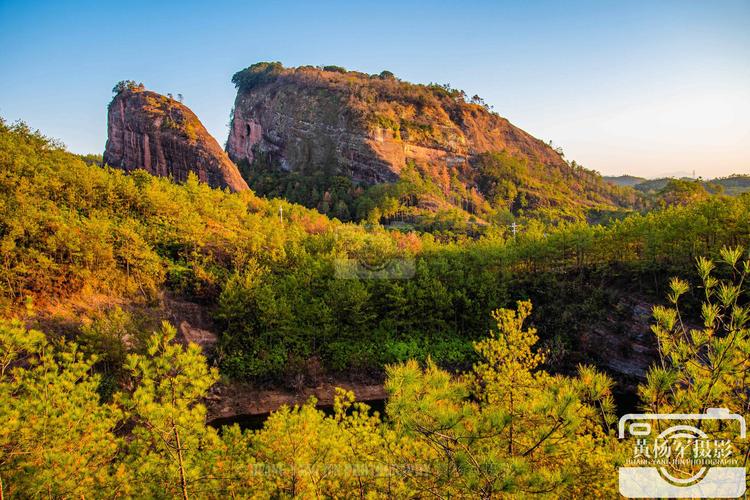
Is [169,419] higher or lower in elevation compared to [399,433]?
higher

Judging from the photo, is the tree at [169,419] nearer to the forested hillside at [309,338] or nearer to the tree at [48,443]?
the forested hillside at [309,338]

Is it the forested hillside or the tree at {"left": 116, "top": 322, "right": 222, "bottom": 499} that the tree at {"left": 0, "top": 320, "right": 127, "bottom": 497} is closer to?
the forested hillside

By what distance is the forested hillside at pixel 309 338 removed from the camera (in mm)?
4859

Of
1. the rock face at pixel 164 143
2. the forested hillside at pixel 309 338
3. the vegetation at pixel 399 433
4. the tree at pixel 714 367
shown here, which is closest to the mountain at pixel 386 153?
the rock face at pixel 164 143
